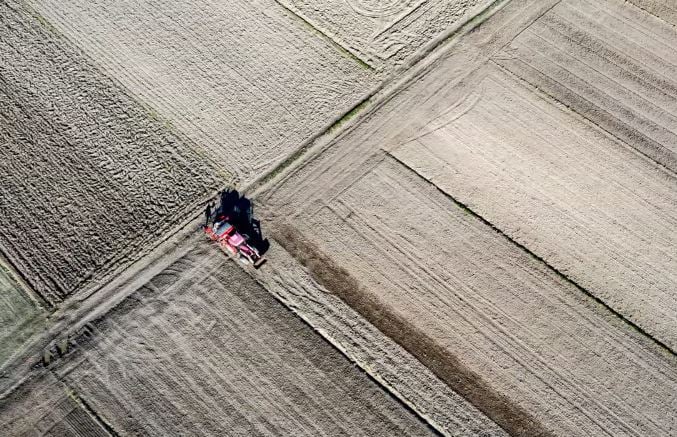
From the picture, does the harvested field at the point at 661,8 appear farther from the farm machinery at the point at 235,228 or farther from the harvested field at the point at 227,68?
the farm machinery at the point at 235,228

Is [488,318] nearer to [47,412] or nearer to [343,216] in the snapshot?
[343,216]

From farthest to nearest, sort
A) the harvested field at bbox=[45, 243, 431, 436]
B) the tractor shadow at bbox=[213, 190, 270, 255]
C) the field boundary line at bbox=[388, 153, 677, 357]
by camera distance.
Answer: the tractor shadow at bbox=[213, 190, 270, 255]
the field boundary line at bbox=[388, 153, 677, 357]
the harvested field at bbox=[45, 243, 431, 436]

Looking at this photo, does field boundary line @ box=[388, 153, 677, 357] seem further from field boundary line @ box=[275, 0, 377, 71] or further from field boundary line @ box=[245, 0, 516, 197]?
field boundary line @ box=[275, 0, 377, 71]

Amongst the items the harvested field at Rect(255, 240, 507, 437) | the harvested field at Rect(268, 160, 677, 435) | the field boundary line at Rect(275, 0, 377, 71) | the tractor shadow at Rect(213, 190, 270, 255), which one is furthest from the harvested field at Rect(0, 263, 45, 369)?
the field boundary line at Rect(275, 0, 377, 71)

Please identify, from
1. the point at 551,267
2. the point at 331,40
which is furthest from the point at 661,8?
the point at 551,267

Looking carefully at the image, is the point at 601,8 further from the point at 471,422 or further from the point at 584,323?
the point at 471,422

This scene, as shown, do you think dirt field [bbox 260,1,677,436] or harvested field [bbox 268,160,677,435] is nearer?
harvested field [bbox 268,160,677,435]

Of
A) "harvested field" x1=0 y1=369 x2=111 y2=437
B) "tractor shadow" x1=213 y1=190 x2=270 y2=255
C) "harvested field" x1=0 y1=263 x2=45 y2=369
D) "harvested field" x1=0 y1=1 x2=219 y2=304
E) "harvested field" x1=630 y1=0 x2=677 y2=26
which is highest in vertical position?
"harvested field" x1=630 y1=0 x2=677 y2=26

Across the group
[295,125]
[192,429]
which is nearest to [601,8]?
[295,125]
